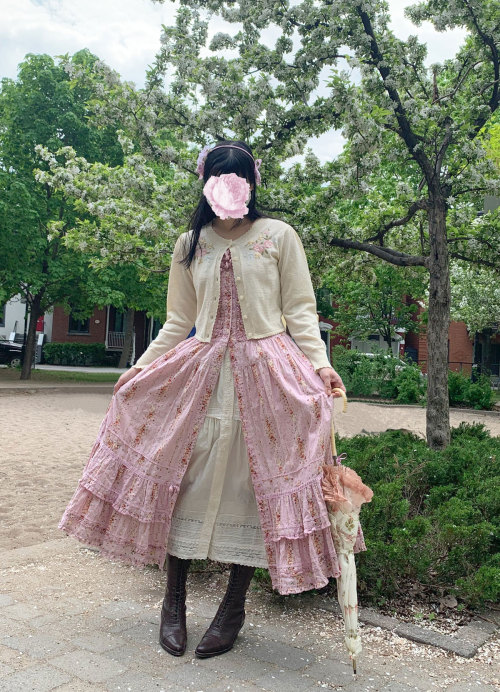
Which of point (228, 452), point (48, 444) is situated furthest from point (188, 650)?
point (48, 444)

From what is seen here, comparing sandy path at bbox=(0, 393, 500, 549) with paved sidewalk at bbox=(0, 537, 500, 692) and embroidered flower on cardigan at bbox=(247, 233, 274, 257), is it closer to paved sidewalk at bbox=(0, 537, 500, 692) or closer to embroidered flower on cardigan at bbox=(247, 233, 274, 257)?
paved sidewalk at bbox=(0, 537, 500, 692)

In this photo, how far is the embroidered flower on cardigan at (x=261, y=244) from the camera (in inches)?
120

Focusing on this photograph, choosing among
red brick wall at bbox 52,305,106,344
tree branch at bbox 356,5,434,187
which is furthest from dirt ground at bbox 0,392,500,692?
red brick wall at bbox 52,305,106,344

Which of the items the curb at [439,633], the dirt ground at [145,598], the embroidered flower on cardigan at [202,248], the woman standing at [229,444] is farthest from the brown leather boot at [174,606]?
the embroidered flower on cardigan at [202,248]

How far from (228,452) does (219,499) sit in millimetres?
195

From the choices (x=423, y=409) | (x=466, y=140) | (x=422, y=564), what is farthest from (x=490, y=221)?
(x=423, y=409)

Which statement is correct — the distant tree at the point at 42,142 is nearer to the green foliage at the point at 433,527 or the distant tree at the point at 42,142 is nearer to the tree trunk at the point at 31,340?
the tree trunk at the point at 31,340

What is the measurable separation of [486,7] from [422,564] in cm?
495

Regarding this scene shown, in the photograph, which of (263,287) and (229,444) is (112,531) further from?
(263,287)

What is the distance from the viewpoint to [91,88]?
690cm

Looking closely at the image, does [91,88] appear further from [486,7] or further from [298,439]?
[298,439]

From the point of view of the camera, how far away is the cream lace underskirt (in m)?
2.79

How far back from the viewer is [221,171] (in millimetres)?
3070

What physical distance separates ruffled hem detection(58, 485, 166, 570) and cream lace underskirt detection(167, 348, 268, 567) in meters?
0.07
